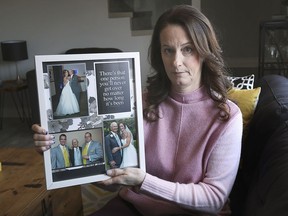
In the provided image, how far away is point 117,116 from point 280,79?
0.98m

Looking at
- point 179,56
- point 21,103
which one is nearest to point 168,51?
point 179,56

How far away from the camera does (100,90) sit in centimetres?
103

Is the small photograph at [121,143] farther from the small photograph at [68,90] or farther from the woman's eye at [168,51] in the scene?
the woman's eye at [168,51]

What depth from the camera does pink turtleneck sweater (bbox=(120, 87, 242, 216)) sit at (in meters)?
1.06

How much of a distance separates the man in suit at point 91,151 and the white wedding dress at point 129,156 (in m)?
0.06

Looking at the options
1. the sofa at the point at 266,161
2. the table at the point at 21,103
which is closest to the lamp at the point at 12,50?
A: the table at the point at 21,103

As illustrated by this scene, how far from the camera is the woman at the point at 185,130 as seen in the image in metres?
1.07

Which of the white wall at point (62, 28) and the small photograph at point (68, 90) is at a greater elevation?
the white wall at point (62, 28)

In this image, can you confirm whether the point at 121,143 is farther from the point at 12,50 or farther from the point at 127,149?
the point at 12,50

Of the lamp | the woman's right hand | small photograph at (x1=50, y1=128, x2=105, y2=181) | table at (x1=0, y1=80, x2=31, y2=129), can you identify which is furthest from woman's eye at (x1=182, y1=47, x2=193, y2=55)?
table at (x1=0, y1=80, x2=31, y2=129)

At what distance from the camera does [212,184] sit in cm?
107

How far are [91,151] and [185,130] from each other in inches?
12.4

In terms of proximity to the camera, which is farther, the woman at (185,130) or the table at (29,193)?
the table at (29,193)

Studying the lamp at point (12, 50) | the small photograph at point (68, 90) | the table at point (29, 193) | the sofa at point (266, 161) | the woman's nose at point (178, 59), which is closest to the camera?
the sofa at point (266, 161)
